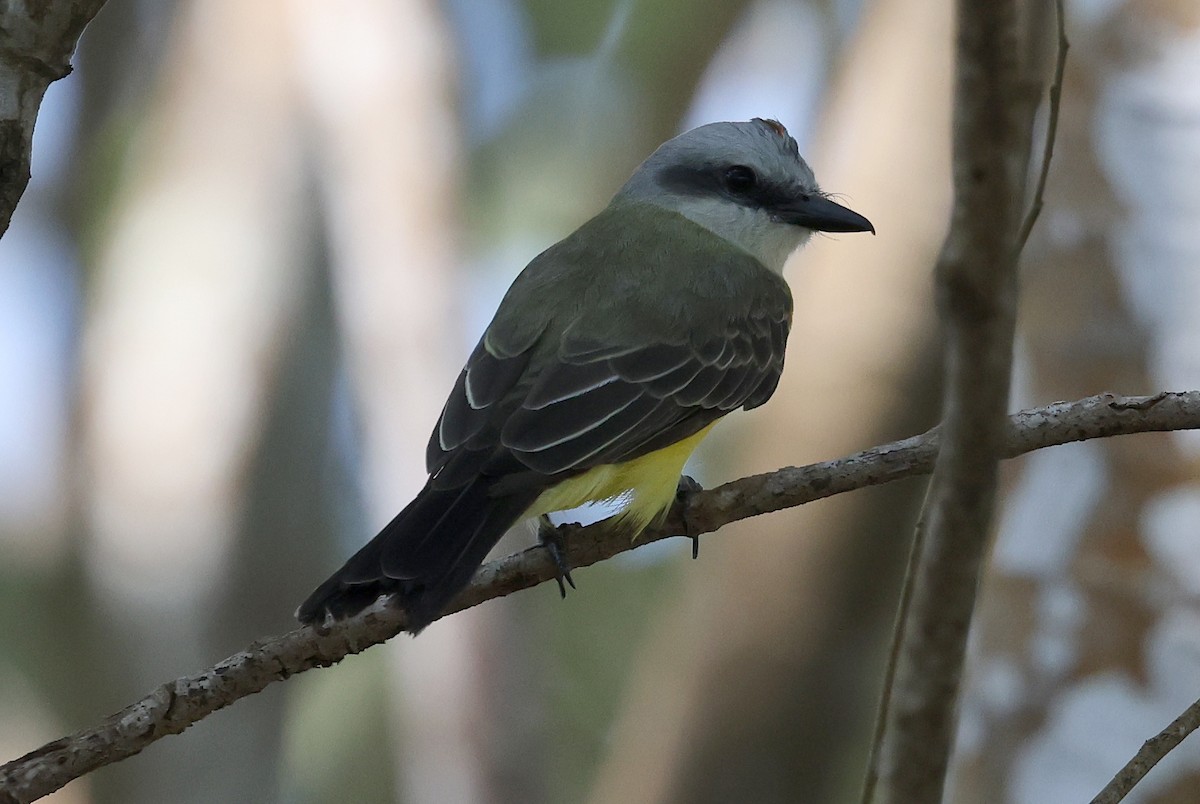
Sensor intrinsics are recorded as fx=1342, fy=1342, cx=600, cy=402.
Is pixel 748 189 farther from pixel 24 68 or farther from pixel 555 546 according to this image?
pixel 24 68

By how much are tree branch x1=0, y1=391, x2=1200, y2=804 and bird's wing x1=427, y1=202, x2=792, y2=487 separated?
267 mm

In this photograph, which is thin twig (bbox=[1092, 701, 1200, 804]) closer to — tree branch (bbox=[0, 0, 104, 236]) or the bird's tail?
the bird's tail

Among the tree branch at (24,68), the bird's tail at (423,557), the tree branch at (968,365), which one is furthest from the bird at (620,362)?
the tree branch at (968,365)

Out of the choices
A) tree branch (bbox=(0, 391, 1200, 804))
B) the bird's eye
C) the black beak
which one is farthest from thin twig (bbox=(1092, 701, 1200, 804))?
the bird's eye

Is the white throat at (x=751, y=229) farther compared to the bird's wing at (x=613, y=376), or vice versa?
the white throat at (x=751, y=229)

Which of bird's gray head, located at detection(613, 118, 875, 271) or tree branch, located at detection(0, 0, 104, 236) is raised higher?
bird's gray head, located at detection(613, 118, 875, 271)

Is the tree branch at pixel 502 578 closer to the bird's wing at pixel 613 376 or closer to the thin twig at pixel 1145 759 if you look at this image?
the bird's wing at pixel 613 376

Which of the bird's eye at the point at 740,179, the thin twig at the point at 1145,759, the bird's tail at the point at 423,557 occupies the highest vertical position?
Answer: the bird's eye at the point at 740,179

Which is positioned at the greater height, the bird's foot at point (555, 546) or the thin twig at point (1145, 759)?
the bird's foot at point (555, 546)

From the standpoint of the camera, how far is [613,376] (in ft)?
10.7

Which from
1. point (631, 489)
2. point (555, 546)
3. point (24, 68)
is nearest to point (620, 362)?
point (631, 489)

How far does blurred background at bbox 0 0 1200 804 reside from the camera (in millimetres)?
3742

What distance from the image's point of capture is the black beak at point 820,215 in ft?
12.7

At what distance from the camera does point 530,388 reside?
3203 millimetres
